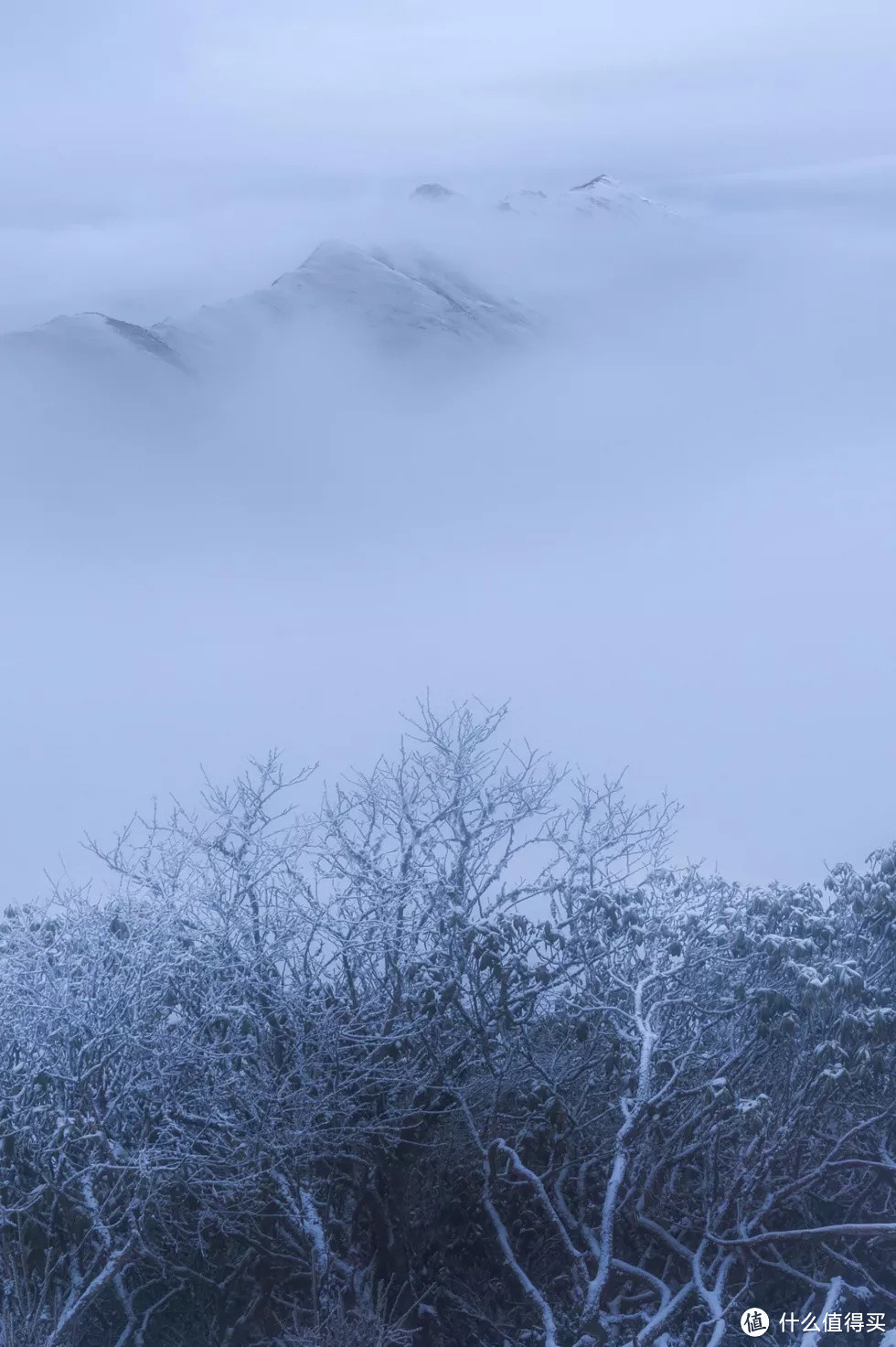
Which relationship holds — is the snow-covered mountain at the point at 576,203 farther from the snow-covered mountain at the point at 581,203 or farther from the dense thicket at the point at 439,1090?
the dense thicket at the point at 439,1090

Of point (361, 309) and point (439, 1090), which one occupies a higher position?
point (361, 309)

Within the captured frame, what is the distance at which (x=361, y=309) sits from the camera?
110m

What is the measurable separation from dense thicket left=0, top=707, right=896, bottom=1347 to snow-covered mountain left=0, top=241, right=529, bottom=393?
94184 millimetres

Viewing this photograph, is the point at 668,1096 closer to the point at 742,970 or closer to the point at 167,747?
the point at 742,970

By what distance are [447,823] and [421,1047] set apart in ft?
6.85

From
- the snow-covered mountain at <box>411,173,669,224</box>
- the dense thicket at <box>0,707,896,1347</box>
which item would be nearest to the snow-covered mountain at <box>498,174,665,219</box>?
the snow-covered mountain at <box>411,173,669,224</box>

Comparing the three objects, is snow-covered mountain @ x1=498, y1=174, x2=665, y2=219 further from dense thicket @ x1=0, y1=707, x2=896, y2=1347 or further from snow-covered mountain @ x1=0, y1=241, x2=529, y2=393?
dense thicket @ x1=0, y1=707, x2=896, y2=1347

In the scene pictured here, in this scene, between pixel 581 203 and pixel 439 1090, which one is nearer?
pixel 439 1090

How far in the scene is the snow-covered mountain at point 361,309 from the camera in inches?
4085

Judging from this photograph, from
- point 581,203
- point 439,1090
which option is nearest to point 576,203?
point 581,203

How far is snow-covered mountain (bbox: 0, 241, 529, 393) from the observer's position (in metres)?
104

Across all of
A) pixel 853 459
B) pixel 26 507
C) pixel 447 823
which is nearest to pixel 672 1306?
pixel 447 823

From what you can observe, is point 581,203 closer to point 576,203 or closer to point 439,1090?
point 576,203

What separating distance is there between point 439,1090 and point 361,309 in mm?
105542
